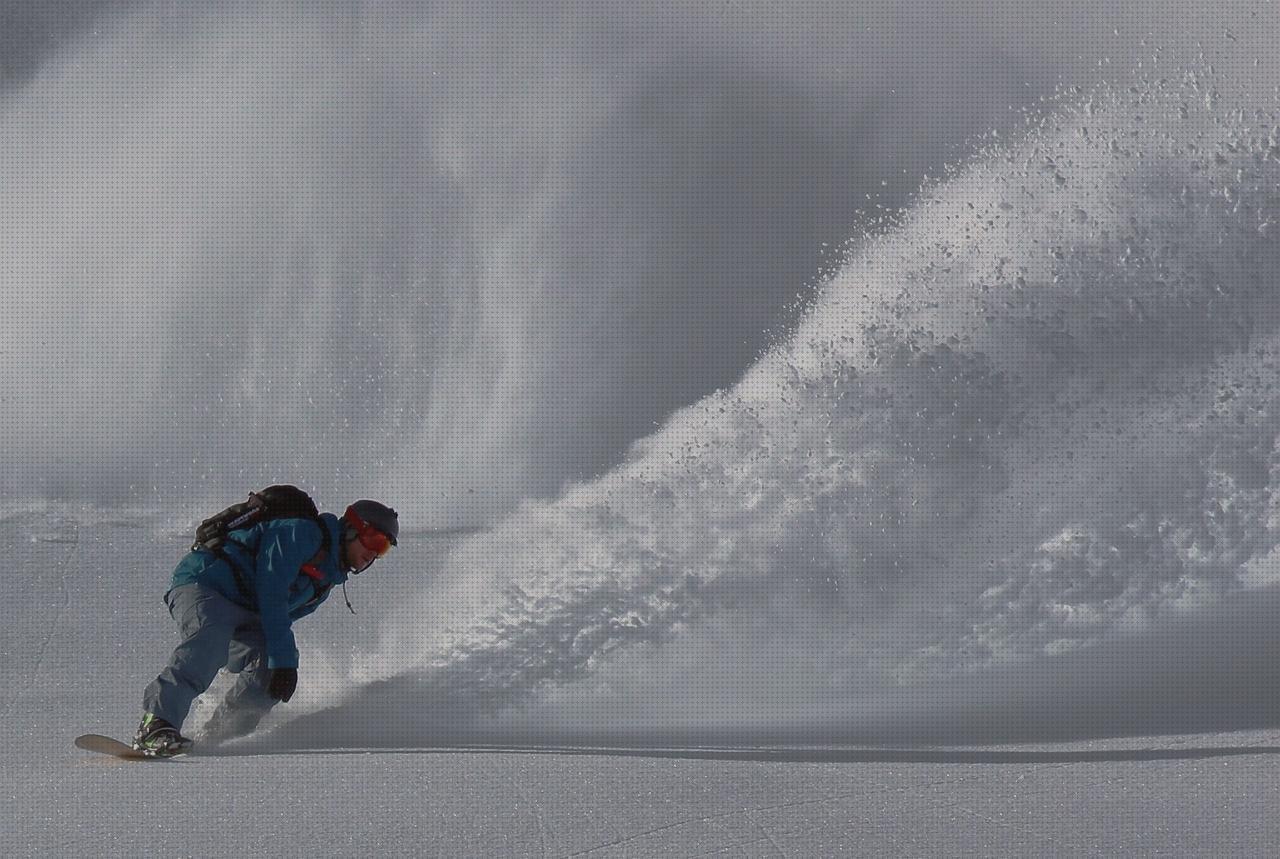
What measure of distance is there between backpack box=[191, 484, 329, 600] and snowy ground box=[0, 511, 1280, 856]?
741mm

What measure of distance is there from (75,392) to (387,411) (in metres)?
3.05

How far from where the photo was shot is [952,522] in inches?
229

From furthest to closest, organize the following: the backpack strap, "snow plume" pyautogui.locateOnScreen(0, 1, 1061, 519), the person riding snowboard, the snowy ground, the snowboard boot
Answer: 1. "snow plume" pyautogui.locateOnScreen(0, 1, 1061, 519)
2. the backpack strap
3. the person riding snowboard
4. the snowboard boot
5. the snowy ground

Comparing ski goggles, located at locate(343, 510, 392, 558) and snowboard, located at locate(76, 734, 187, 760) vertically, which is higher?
ski goggles, located at locate(343, 510, 392, 558)

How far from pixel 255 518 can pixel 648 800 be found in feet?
6.31

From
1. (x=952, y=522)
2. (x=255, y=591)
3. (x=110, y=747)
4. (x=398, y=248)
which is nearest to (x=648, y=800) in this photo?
(x=255, y=591)

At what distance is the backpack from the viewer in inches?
186

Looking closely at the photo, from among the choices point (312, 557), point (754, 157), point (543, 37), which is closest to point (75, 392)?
point (543, 37)

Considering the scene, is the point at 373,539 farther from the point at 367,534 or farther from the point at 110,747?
the point at 110,747

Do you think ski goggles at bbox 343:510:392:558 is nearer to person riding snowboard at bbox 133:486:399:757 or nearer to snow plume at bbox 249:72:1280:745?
person riding snowboard at bbox 133:486:399:757

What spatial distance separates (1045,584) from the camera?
18.0 feet

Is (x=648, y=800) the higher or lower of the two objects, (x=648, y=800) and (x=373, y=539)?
the lower

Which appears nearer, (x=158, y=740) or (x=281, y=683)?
(x=158, y=740)

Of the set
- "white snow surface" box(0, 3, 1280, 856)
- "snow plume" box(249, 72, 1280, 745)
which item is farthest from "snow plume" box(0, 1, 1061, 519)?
"snow plume" box(249, 72, 1280, 745)
